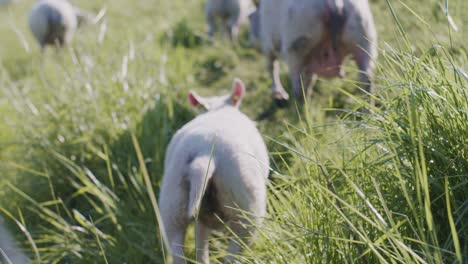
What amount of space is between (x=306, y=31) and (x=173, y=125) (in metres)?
1.46

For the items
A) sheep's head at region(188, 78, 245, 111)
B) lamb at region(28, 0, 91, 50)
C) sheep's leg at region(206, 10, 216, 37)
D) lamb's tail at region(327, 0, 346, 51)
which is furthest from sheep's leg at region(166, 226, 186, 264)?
lamb at region(28, 0, 91, 50)

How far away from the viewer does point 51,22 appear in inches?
362

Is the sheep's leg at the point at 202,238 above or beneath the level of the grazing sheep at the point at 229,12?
beneath

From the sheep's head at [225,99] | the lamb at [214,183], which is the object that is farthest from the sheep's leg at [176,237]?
the sheep's head at [225,99]

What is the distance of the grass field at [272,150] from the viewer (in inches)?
90.8

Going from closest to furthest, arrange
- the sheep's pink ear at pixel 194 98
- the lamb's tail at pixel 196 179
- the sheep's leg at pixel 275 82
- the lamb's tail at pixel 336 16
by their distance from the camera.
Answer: the lamb's tail at pixel 196 179 < the sheep's pink ear at pixel 194 98 < the lamb's tail at pixel 336 16 < the sheep's leg at pixel 275 82

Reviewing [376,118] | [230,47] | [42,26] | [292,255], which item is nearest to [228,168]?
[292,255]

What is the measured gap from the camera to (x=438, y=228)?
7.32ft

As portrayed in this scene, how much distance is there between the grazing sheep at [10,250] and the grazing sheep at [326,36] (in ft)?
8.00

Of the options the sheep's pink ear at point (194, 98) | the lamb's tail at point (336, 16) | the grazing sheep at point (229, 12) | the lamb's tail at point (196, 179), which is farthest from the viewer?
the grazing sheep at point (229, 12)

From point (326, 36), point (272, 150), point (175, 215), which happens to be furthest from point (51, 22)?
point (175, 215)

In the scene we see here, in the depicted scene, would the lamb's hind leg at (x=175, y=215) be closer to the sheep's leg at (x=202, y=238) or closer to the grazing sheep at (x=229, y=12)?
the sheep's leg at (x=202, y=238)

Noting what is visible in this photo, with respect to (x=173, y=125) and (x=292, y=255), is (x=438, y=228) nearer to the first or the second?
(x=292, y=255)

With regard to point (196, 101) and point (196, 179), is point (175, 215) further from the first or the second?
point (196, 101)
